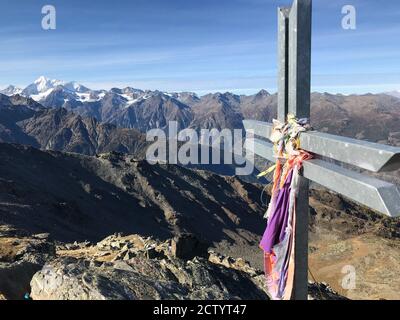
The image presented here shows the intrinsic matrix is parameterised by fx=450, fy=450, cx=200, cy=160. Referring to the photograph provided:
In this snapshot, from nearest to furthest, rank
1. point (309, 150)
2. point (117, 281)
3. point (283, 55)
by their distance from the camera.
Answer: point (309, 150) → point (283, 55) → point (117, 281)

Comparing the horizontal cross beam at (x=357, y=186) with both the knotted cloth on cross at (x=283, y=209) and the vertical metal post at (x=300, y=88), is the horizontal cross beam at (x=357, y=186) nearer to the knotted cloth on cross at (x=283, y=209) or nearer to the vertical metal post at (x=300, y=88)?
the knotted cloth on cross at (x=283, y=209)

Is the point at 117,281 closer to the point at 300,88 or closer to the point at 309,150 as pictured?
the point at 309,150

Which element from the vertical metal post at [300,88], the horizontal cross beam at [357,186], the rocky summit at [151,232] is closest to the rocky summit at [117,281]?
the rocky summit at [151,232]

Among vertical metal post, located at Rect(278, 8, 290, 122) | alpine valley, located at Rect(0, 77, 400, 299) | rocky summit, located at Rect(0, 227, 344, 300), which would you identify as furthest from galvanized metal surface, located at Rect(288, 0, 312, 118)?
alpine valley, located at Rect(0, 77, 400, 299)

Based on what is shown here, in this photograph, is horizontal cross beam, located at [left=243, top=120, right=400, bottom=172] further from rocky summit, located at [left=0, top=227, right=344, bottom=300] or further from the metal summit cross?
rocky summit, located at [left=0, top=227, right=344, bottom=300]

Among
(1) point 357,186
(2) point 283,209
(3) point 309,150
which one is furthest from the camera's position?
(2) point 283,209

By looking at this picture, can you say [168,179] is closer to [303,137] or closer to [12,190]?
[12,190]

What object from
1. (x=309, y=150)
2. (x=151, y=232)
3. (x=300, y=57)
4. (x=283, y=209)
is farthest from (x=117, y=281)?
(x=151, y=232)
